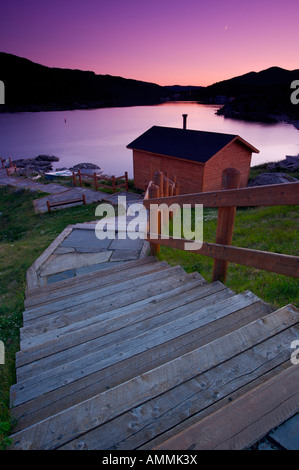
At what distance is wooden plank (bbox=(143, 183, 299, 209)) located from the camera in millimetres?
2039

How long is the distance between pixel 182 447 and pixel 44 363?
139 centimetres

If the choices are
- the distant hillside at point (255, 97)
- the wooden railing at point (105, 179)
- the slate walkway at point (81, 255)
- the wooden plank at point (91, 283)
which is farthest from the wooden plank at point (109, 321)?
the distant hillside at point (255, 97)

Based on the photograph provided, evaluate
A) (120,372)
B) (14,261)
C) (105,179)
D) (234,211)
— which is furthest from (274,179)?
(120,372)

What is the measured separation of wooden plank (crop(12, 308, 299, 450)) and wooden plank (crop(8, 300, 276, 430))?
9.2 inches

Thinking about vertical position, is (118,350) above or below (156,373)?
below

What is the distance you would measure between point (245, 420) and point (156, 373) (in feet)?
1.93

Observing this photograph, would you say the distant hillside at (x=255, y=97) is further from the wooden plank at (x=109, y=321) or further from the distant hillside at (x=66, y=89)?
the wooden plank at (x=109, y=321)

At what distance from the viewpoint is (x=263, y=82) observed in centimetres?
11806

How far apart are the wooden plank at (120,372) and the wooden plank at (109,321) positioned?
53cm

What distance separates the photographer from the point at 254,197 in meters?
2.31

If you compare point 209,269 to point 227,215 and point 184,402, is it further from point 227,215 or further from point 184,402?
point 184,402

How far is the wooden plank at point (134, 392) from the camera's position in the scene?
1.40m

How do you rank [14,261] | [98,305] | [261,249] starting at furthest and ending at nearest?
1. [14,261]
2. [261,249]
3. [98,305]

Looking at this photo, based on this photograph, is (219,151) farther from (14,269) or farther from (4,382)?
(4,382)
